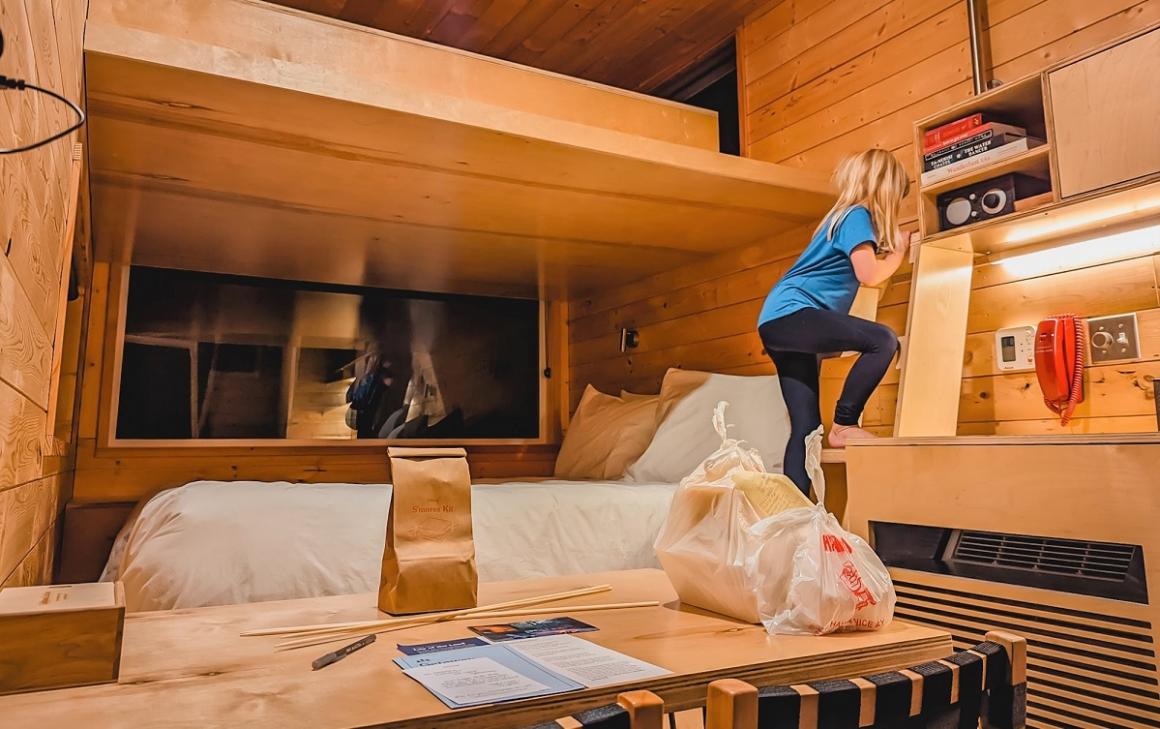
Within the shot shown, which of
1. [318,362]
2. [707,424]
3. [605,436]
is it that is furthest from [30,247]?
[318,362]

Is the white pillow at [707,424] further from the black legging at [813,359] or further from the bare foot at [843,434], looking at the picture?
the bare foot at [843,434]

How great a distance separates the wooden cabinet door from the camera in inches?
65.3

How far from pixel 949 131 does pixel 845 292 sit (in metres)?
0.54

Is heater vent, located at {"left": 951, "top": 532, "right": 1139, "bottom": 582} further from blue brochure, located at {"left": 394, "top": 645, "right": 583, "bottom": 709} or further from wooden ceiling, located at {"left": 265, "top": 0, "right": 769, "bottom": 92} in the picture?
wooden ceiling, located at {"left": 265, "top": 0, "right": 769, "bottom": 92}

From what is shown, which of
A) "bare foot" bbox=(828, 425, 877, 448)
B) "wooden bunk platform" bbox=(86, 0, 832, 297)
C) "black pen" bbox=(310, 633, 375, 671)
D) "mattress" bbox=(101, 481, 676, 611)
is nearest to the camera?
"black pen" bbox=(310, 633, 375, 671)

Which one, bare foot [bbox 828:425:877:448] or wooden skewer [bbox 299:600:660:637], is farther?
bare foot [bbox 828:425:877:448]

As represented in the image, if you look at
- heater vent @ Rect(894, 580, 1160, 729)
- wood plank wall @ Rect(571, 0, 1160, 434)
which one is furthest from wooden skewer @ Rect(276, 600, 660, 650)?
wood plank wall @ Rect(571, 0, 1160, 434)

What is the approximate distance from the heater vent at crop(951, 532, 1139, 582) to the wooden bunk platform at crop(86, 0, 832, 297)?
132 centimetres

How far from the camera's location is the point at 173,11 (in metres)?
2.22

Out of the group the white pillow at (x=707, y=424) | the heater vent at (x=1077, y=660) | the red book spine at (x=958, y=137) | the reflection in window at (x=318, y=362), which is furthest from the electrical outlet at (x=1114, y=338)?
the reflection in window at (x=318, y=362)

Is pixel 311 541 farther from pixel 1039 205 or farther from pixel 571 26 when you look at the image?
pixel 571 26

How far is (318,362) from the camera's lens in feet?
12.3

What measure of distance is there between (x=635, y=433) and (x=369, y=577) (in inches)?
65.3

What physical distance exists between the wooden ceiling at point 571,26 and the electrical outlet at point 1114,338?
2058mm
